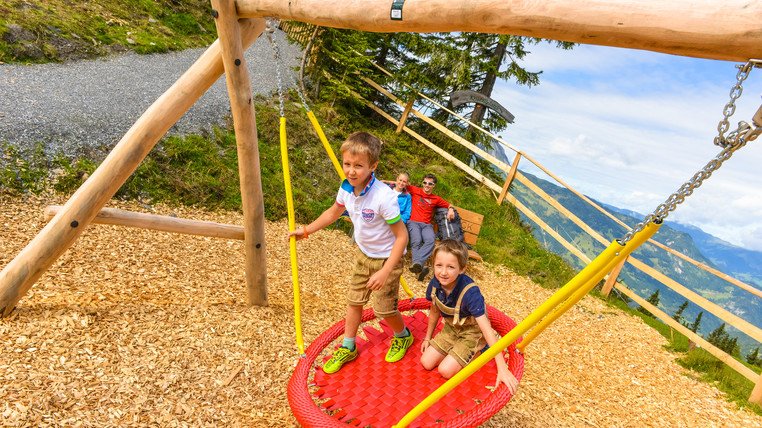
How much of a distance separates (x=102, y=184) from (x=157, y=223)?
1.98ft

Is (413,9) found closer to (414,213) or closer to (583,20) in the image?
(583,20)

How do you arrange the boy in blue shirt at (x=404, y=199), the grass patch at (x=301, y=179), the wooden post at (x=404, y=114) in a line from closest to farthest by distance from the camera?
the grass patch at (x=301, y=179)
the boy in blue shirt at (x=404, y=199)
the wooden post at (x=404, y=114)

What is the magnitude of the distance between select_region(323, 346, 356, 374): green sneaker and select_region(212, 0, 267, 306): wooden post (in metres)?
1.29

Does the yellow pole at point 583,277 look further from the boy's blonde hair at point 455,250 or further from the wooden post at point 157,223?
the wooden post at point 157,223

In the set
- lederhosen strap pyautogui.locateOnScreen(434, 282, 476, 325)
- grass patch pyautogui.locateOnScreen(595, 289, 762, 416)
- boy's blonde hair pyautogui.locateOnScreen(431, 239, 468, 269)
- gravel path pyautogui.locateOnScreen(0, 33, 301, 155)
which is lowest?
grass patch pyautogui.locateOnScreen(595, 289, 762, 416)

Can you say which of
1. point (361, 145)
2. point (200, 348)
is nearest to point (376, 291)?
point (361, 145)

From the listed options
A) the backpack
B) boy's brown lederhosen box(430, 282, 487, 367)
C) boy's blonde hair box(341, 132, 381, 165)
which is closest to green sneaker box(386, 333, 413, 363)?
boy's brown lederhosen box(430, 282, 487, 367)

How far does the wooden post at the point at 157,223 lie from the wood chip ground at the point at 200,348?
66cm

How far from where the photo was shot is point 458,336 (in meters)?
3.02

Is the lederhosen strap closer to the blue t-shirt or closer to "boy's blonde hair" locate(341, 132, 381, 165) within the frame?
the blue t-shirt

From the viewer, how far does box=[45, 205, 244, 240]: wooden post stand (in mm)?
3475

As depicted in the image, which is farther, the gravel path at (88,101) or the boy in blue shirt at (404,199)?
the boy in blue shirt at (404,199)

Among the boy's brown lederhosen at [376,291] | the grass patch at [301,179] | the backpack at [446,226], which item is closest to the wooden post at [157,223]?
the boy's brown lederhosen at [376,291]

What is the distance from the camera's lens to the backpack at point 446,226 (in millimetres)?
6812
